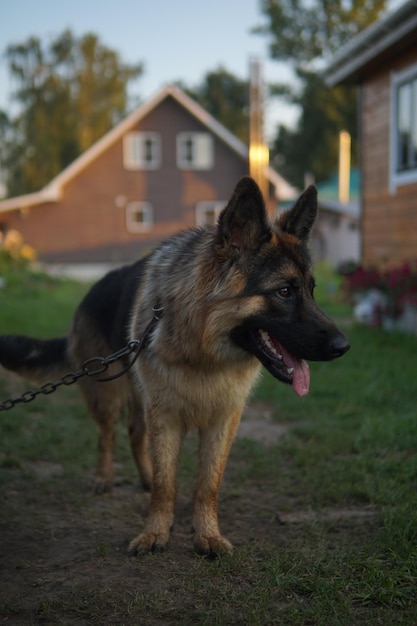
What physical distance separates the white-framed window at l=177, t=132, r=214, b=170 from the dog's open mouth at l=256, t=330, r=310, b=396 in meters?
29.7

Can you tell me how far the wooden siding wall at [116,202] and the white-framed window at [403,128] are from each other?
20.9 meters

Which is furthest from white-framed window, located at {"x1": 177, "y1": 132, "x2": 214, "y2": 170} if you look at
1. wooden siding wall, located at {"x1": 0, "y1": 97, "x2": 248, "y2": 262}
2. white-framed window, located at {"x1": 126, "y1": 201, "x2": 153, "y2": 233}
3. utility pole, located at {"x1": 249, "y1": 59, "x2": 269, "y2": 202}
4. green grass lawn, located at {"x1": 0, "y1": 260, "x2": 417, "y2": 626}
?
green grass lawn, located at {"x1": 0, "y1": 260, "x2": 417, "y2": 626}

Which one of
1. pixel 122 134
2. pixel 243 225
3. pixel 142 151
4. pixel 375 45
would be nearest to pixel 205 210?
pixel 142 151

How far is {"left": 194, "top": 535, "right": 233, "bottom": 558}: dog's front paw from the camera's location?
11.7ft

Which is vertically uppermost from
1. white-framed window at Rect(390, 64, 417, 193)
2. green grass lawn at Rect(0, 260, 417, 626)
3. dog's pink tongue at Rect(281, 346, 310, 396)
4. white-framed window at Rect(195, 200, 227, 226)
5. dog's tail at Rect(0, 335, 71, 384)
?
white-framed window at Rect(390, 64, 417, 193)

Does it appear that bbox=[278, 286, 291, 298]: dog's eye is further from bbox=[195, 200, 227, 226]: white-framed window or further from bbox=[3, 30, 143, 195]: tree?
bbox=[3, 30, 143, 195]: tree

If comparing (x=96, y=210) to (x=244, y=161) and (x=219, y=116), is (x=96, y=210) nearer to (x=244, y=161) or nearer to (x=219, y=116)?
(x=244, y=161)

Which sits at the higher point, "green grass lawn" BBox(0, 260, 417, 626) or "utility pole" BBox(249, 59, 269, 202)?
"utility pole" BBox(249, 59, 269, 202)

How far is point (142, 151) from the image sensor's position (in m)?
32.3

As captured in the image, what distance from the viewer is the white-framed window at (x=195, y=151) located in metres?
31.8

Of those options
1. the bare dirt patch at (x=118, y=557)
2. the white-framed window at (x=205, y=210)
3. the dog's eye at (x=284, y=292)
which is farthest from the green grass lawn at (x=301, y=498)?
the white-framed window at (x=205, y=210)

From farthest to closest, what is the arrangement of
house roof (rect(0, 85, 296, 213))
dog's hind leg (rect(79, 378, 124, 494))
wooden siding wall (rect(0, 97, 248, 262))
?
wooden siding wall (rect(0, 97, 248, 262))
house roof (rect(0, 85, 296, 213))
dog's hind leg (rect(79, 378, 124, 494))

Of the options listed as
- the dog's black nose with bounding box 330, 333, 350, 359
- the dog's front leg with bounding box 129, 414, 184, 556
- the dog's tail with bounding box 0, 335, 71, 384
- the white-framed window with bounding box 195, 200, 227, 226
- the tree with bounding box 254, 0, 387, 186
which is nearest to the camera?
the dog's black nose with bounding box 330, 333, 350, 359

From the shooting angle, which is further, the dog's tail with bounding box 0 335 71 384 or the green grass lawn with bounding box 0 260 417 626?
the dog's tail with bounding box 0 335 71 384
